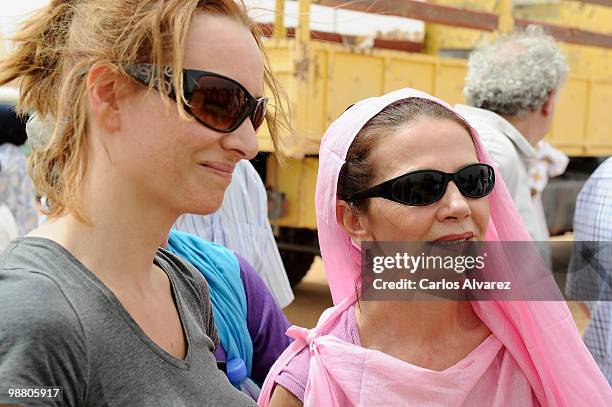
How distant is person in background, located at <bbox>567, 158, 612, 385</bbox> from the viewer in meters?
2.85

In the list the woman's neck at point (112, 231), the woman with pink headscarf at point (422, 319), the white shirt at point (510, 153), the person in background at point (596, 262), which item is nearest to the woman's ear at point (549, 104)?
the white shirt at point (510, 153)

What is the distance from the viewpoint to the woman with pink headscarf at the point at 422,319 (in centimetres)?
164

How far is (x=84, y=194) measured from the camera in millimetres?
1234

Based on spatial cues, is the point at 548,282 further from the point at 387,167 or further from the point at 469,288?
the point at 387,167

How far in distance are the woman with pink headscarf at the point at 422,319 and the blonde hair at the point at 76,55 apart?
0.49 m

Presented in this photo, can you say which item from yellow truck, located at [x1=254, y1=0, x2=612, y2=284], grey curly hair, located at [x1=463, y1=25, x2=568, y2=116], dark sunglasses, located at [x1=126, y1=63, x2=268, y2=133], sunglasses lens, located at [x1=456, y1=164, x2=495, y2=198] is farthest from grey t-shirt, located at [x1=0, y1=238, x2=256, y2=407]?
yellow truck, located at [x1=254, y1=0, x2=612, y2=284]

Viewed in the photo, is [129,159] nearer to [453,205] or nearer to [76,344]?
[76,344]

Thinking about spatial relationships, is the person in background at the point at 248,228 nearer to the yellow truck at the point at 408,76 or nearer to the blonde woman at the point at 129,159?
the yellow truck at the point at 408,76

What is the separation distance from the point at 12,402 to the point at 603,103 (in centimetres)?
811

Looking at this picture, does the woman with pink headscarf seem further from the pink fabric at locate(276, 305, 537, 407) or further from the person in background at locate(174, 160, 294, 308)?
the person in background at locate(174, 160, 294, 308)

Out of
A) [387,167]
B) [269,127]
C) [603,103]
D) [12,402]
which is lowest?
[603,103]

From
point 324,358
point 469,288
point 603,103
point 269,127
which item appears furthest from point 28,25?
point 603,103

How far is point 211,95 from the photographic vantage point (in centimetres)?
125

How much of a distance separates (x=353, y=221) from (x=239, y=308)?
0.37m
